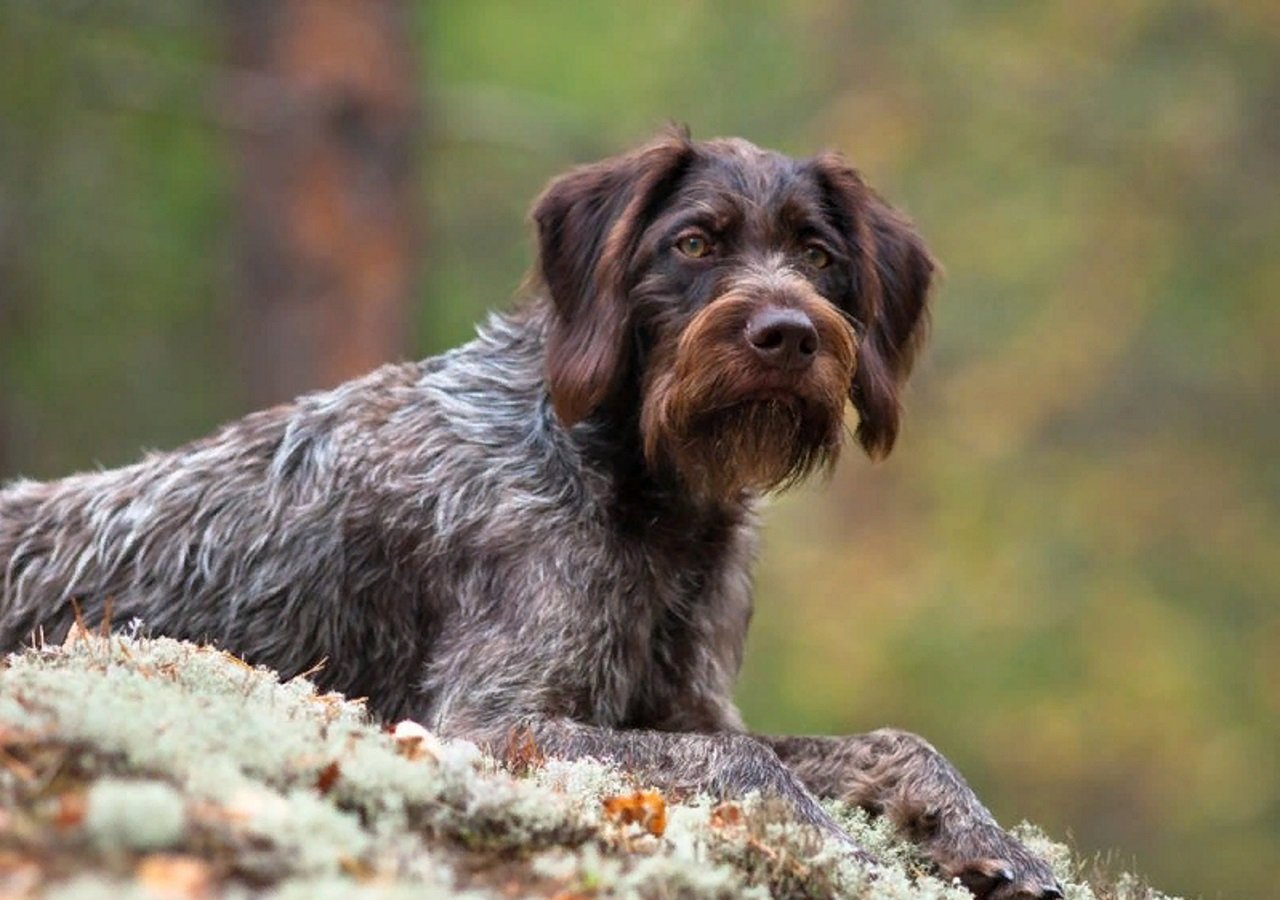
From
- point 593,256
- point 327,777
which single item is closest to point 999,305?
point 593,256

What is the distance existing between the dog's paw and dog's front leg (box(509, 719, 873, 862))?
1.06 ft

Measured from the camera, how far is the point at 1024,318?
1809 centimetres

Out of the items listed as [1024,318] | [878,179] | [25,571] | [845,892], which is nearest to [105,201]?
[878,179]

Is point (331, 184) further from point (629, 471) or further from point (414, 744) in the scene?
point (414, 744)

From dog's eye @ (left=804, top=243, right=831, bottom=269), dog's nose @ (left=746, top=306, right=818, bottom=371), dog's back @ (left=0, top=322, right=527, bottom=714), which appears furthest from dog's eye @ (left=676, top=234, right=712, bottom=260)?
dog's back @ (left=0, top=322, right=527, bottom=714)

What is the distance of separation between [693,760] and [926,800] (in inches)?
25.3

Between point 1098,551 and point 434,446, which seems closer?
point 434,446

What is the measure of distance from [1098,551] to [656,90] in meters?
5.67

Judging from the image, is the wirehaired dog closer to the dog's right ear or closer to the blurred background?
the dog's right ear

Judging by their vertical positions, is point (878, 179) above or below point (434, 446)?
above

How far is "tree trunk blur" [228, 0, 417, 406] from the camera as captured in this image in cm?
1330

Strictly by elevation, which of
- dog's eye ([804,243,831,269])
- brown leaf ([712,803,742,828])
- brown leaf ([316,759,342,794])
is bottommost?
brown leaf ([316,759,342,794])

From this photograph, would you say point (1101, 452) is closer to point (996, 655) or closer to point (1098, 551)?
point (1098, 551)

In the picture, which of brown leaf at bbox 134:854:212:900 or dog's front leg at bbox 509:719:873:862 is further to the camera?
dog's front leg at bbox 509:719:873:862
